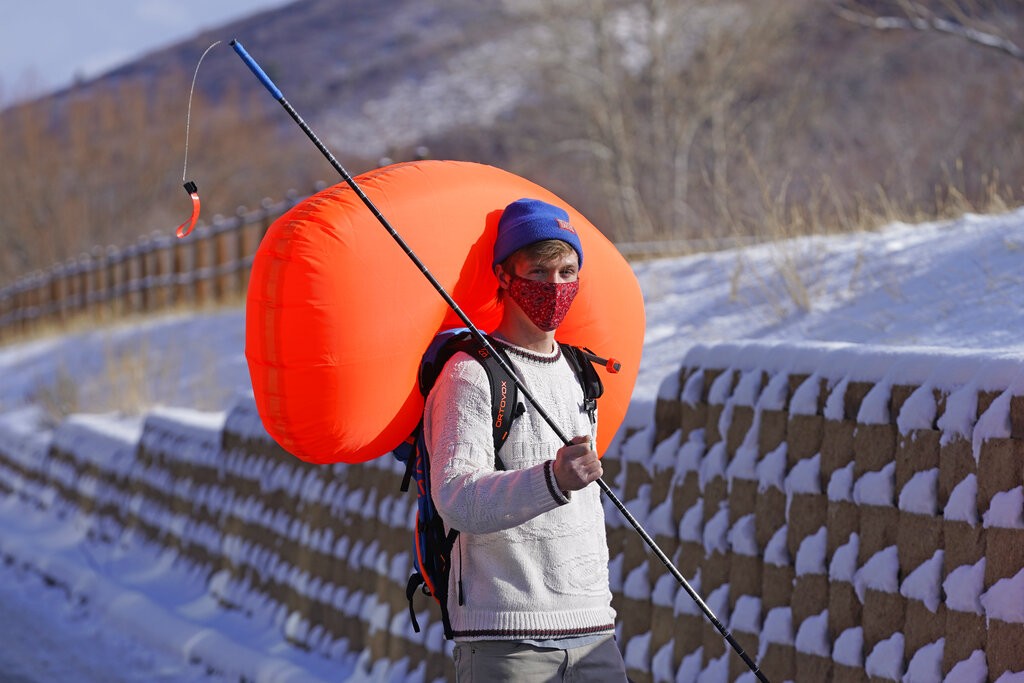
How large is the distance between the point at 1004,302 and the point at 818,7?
117ft

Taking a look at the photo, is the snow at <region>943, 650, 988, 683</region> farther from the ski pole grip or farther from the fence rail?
the fence rail

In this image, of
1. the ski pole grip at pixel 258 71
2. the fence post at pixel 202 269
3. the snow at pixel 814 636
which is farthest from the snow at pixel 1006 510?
the fence post at pixel 202 269

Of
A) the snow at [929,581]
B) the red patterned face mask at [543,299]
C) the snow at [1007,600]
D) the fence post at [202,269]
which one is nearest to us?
the red patterned face mask at [543,299]

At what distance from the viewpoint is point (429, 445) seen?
2852 millimetres

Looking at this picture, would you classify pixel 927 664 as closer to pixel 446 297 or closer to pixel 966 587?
pixel 966 587

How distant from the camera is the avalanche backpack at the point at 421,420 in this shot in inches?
108

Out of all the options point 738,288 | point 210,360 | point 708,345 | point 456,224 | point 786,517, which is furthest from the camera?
point 210,360

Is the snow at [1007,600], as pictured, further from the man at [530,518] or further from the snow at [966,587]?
the man at [530,518]

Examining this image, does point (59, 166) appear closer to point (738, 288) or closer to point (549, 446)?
point (738, 288)

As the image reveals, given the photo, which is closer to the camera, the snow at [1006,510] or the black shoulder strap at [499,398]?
the black shoulder strap at [499,398]

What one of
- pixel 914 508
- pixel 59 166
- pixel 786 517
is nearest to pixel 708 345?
pixel 786 517

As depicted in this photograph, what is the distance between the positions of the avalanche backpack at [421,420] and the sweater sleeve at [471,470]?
0.04 metres

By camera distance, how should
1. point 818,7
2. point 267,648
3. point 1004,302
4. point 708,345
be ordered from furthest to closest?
point 818,7
point 267,648
point 1004,302
point 708,345

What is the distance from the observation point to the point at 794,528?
4.00 meters
